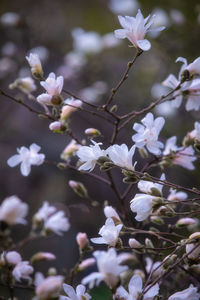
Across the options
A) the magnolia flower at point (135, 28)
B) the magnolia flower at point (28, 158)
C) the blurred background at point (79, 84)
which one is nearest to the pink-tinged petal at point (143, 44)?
the magnolia flower at point (135, 28)

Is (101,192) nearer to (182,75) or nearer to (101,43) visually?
(101,43)

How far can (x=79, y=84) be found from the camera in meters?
1.66

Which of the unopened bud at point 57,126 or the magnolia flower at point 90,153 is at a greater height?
the unopened bud at point 57,126

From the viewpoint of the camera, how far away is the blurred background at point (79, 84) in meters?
1.32

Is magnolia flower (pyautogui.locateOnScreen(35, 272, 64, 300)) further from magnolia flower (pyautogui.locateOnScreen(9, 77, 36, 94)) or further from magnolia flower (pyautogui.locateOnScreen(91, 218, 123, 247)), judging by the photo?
magnolia flower (pyautogui.locateOnScreen(9, 77, 36, 94))

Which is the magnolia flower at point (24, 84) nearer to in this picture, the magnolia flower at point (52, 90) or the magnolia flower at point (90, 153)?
the magnolia flower at point (52, 90)

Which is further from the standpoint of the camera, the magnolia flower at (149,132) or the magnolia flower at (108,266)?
the magnolia flower at (149,132)

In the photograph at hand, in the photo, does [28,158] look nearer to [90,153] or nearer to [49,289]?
[90,153]

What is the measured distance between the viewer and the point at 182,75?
559 mm

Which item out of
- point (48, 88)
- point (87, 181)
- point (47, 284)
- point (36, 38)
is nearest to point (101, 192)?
point (87, 181)

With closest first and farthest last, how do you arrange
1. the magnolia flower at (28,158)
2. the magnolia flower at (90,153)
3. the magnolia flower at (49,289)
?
the magnolia flower at (49,289) < the magnolia flower at (90,153) < the magnolia flower at (28,158)

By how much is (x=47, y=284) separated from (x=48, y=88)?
0.30m

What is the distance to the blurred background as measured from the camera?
1.32 metres

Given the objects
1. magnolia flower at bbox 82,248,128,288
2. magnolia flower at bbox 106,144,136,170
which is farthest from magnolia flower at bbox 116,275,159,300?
magnolia flower at bbox 106,144,136,170
